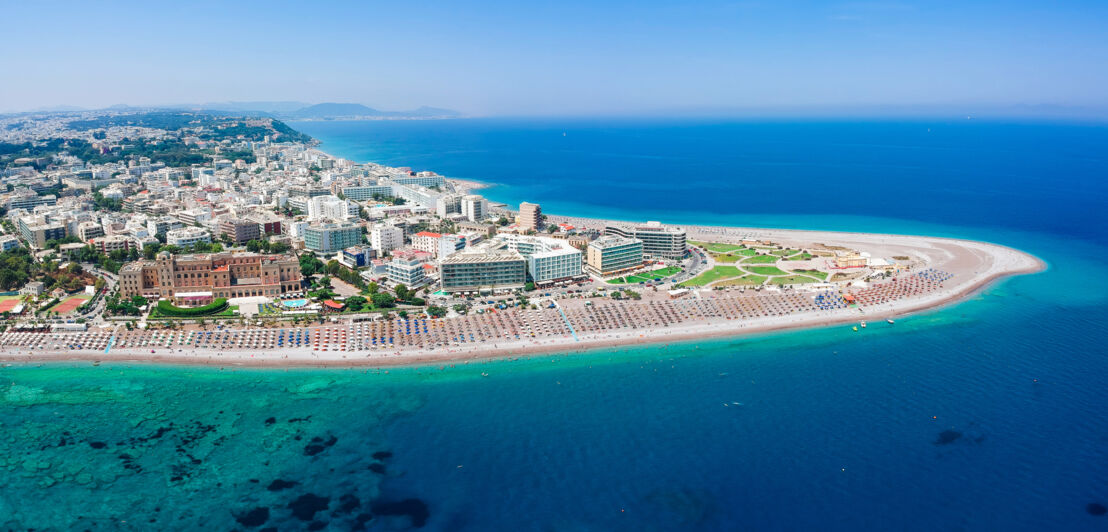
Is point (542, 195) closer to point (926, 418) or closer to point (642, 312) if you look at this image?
point (642, 312)

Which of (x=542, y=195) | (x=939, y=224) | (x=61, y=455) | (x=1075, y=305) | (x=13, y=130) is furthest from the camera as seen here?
(x=13, y=130)

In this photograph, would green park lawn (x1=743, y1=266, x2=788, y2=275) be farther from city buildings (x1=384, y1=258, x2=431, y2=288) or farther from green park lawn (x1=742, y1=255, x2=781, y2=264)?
city buildings (x1=384, y1=258, x2=431, y2=288)

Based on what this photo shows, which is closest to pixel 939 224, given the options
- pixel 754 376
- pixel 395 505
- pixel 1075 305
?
pixel 1075 305

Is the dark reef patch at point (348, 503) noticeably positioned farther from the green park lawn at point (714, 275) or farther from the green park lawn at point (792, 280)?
the green park lawn at point (792, 280)

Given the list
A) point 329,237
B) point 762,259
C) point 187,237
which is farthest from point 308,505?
point 187,237

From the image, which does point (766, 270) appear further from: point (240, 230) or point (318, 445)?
point (240, 230)

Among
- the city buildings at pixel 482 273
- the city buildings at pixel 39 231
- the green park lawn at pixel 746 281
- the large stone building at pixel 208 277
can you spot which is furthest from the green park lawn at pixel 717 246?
the city buildings at pixel 39 231
